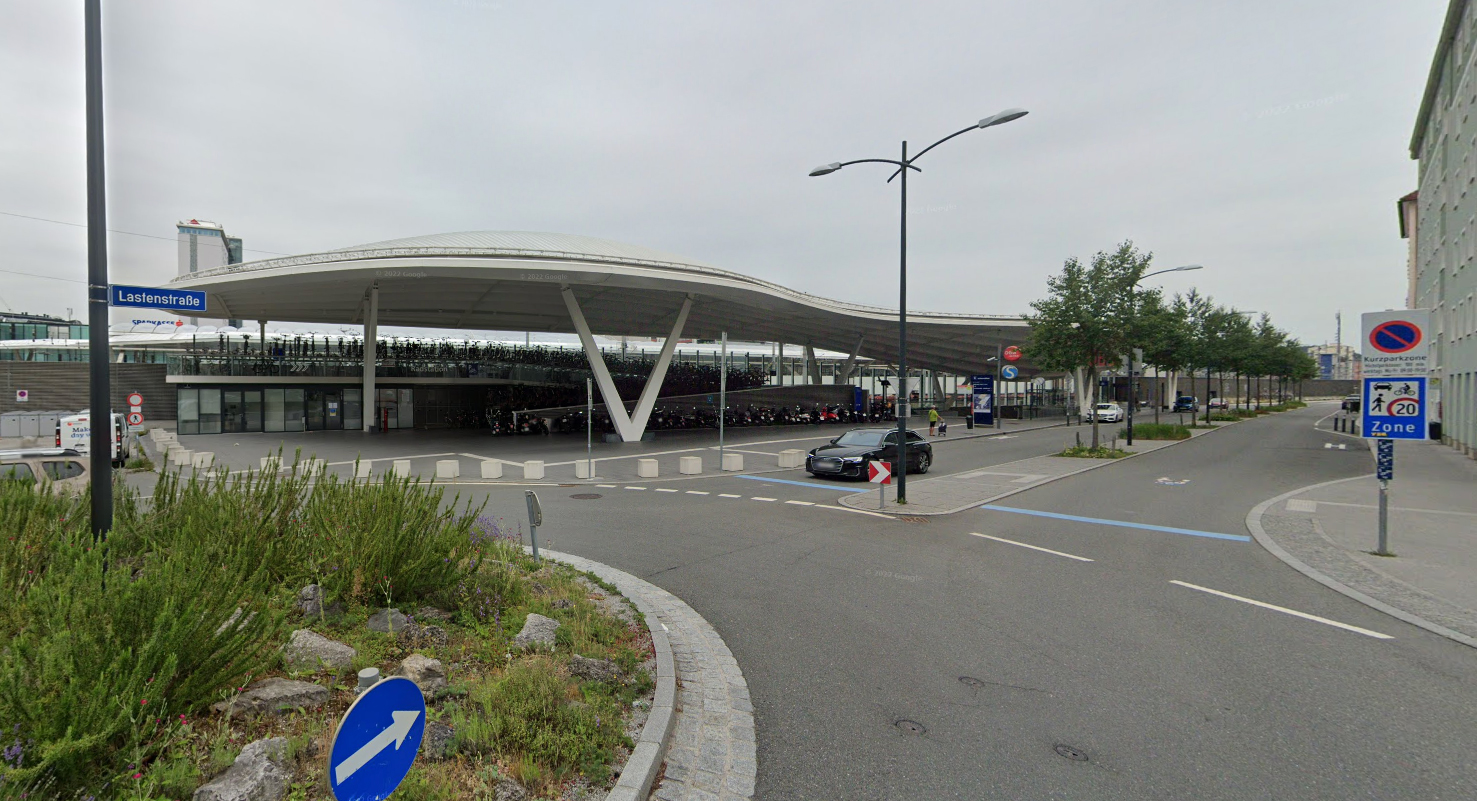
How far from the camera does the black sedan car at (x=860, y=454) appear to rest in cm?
1802

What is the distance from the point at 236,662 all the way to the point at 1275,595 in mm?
10173

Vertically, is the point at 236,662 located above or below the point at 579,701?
above

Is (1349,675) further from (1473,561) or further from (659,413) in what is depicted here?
(659,413)

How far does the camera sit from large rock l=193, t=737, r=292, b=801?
2.94m

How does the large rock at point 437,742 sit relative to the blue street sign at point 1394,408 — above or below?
below

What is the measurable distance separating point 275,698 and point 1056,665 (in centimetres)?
590

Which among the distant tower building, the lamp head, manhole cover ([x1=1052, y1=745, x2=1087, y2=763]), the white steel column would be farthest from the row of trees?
the distant tower building

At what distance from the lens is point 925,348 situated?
5797cm

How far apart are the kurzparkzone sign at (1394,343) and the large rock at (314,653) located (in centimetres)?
1254

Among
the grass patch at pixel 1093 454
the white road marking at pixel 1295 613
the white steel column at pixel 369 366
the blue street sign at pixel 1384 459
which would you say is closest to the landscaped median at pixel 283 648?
the white road marking at pixel 1295 613

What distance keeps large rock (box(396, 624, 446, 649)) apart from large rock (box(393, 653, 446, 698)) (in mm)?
578

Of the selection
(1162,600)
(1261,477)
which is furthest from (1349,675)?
(1261,477)

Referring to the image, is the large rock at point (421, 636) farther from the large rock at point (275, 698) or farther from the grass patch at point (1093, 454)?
the grass patch at point (1093, 454)

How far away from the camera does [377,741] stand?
2477 millimetres
